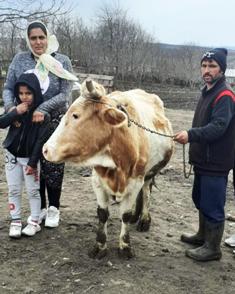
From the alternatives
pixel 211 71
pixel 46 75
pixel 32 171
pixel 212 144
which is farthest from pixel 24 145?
pixel 211 71

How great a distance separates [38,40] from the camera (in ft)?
13.7

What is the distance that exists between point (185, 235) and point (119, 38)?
2686 cm

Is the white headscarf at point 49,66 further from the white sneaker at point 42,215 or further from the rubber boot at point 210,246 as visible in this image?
the rubber boot at point 210,246

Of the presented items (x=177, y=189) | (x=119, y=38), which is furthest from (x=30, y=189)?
(x=119, y=38)

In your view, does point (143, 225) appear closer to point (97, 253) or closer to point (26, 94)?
point (97, 253)

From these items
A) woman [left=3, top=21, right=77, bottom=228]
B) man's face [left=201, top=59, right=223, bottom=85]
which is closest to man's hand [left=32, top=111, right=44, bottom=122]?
woman [left=3, top=21, right=77, bottom=228]

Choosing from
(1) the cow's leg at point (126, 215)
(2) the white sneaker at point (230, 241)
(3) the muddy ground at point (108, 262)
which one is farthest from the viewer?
(2) the white sneaker at point (230, 241)

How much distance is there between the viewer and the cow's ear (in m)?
3.46

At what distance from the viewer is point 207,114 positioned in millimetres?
3945

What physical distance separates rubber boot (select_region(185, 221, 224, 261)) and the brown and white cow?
2.06 ft

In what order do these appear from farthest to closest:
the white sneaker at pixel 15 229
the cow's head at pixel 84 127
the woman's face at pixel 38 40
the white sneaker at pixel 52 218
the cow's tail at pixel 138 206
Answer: the cow's tail at pixel 138 206 < the white sneaker at pixel 52 218 < the white sneaker at pixel 15 229 < the woman's face at pixel 38 40 < the cow's head at pixel 84 127

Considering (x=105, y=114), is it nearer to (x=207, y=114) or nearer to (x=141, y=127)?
(x=141, y=127)

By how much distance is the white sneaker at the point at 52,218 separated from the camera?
463cm

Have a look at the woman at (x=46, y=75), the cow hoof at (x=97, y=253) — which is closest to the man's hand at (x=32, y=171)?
the woman at (x=46, y=75)
